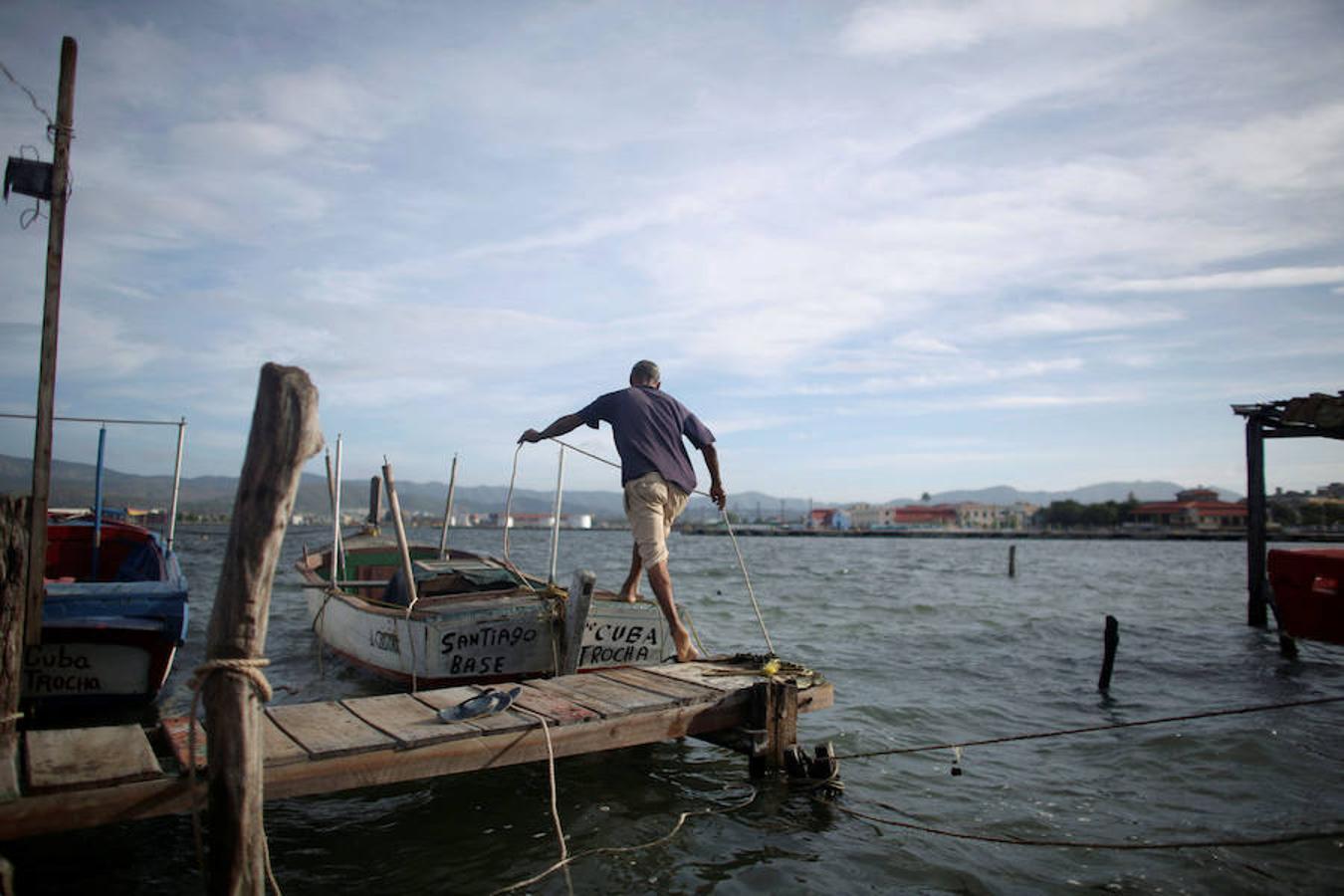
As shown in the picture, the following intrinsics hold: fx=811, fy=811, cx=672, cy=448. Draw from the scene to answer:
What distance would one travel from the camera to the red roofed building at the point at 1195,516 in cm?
12325

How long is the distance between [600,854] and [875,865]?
6.00 feet

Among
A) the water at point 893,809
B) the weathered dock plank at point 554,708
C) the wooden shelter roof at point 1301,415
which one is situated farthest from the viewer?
the wooden shelter roof at point 1301,415

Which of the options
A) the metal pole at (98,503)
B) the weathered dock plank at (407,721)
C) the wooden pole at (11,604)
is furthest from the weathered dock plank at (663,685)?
the metal pole at (98,503)

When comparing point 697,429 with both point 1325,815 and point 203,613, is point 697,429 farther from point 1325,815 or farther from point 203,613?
point 203,613

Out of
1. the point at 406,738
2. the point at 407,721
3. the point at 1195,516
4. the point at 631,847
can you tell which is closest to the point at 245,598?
the point at 406,738

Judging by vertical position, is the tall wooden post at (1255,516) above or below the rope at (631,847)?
above

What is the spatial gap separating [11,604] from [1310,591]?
1536 centimetres

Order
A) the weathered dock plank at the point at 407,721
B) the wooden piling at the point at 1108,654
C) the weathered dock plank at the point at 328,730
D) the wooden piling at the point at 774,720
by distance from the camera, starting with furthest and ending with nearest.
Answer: the wooden piling at the point at 1108,654, the wooden piling at the point at 774,720, the weathered dock plank at the point at 407,721, the weathered dock plank at the point at 328,730

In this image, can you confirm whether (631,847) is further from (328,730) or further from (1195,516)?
(1195,516)

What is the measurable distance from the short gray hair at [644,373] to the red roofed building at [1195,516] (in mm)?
138976

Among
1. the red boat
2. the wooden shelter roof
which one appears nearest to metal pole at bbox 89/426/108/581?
the red boat

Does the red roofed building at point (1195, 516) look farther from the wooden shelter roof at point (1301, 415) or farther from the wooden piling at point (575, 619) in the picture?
the wooden piling at point (575, 619)

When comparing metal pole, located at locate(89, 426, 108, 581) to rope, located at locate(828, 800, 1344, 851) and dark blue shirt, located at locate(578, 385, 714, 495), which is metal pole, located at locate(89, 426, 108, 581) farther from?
rope, located at locate(828, 800, 1344, 851)

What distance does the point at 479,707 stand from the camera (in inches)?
215
